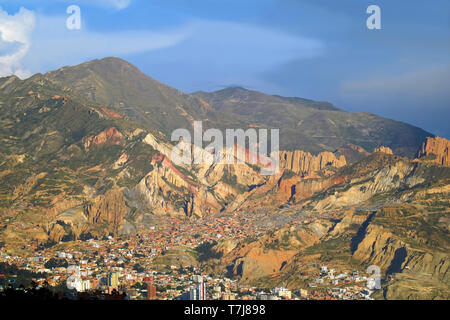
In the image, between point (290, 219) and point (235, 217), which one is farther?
point (235, 217)

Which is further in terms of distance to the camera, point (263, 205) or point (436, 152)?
point (263, 205)

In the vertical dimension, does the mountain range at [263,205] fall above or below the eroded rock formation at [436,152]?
below

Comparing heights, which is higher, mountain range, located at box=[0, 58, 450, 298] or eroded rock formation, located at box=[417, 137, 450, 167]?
eroded rock formation, located at box=[417, 137, 450, 167]

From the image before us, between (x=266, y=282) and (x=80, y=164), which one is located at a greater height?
(x=80, y=164)

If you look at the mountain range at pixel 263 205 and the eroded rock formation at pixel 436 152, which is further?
the eroded rock formation at pixel 436 152

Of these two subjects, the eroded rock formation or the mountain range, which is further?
the eroded rock formation

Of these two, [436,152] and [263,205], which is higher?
[436,152]
